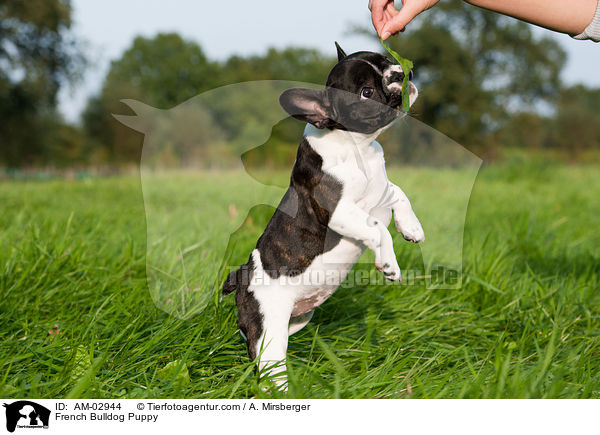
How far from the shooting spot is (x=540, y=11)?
2133 millimetres

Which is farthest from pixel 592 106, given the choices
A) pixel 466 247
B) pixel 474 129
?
pixel 466 247

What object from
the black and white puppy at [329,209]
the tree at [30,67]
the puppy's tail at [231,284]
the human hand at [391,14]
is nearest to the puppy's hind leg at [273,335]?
the black and white puppy at [329,209]

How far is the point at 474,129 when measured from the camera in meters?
20.9

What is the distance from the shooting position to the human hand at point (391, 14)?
1.83 metres

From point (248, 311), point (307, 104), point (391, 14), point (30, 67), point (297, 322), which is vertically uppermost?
point (30, 67)

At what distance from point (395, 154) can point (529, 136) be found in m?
23.4

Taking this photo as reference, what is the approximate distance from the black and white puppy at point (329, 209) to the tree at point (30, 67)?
672 inches

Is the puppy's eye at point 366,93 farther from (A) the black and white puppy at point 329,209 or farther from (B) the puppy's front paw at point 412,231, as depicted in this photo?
(B) the puppy's front paw at point 412,231

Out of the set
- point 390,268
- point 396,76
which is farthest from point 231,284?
point 396,76

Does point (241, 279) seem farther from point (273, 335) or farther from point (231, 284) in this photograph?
point (273, 335)

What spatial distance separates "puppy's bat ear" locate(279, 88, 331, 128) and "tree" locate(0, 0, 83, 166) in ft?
56.2
